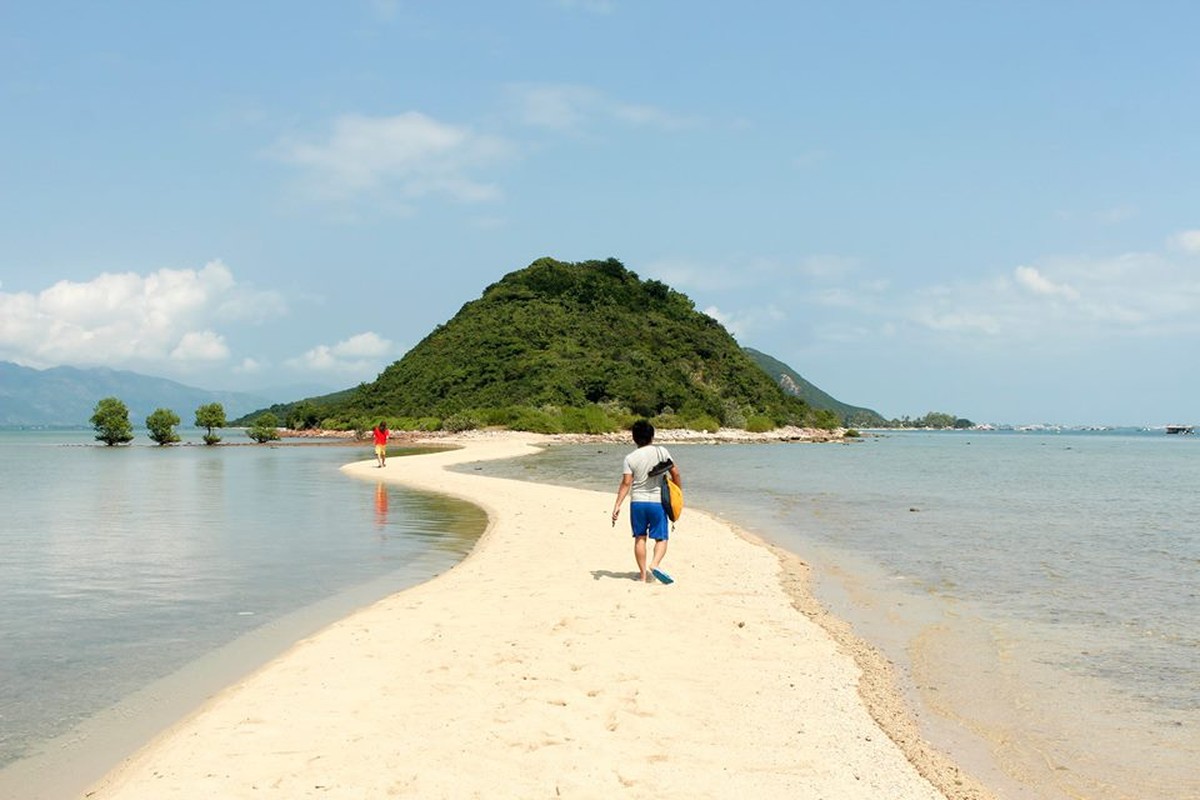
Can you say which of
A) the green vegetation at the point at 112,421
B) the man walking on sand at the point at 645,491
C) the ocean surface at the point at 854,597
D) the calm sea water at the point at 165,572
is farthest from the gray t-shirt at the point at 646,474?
the green vegetation at the point at 112,421

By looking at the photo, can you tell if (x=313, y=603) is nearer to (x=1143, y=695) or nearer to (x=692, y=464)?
(x=1143, y=695)

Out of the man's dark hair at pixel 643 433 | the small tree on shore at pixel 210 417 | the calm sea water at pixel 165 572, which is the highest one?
the small tree on shore at pixel 210 417

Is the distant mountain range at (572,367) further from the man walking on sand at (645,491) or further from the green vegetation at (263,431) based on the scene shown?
the man walking on sand at (645,491)

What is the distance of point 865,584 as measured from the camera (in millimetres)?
14406

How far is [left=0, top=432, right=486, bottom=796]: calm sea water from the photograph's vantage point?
845 centimetres

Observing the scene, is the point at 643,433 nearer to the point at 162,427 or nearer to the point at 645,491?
the point at 645,491

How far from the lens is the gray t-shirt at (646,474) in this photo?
12.0 metres

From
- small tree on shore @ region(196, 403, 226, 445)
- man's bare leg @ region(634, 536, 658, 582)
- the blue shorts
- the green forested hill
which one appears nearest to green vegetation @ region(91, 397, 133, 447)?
small tree on shore @ region(196, 403, 226, 445)

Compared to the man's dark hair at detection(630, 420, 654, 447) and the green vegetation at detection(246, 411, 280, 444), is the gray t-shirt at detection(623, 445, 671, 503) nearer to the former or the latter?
the man's dark hair at detection(630, 420, 654, 447)

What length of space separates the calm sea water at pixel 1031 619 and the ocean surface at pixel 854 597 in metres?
0.04

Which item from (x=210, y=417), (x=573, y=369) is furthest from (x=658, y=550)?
(x=573, y=369)

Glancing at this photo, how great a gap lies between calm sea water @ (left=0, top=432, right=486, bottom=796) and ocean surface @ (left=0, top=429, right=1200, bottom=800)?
0.05 meters

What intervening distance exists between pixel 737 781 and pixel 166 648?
6944mm

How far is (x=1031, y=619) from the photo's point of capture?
469 inches
